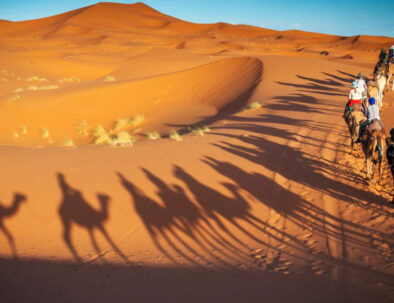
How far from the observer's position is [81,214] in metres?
6.65

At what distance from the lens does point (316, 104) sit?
16.2 m

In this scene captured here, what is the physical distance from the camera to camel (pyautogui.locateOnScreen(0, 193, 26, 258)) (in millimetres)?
5867

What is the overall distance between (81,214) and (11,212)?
1327 millimetres

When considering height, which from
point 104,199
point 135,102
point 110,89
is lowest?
point 104,199

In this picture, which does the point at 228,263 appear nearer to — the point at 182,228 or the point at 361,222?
the point at 182,228

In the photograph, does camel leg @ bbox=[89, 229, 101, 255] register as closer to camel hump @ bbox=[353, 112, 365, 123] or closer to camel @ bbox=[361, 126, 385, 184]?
camel @ bbox=[361, 126, 385, 184]

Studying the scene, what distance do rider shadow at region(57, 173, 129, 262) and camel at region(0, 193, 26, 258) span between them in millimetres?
805

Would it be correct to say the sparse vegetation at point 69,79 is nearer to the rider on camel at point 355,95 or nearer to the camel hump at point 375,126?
the rider on camel at point 355,95

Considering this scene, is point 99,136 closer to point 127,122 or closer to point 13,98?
point 127,122

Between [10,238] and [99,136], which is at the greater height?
[99,136]

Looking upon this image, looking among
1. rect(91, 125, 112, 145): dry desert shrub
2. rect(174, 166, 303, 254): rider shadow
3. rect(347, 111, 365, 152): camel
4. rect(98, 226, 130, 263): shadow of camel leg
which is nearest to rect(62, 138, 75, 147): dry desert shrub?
rect(91, 125, 112, 145): dry desert shrub

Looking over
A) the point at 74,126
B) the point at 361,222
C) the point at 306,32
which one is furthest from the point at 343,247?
the point at 306,32

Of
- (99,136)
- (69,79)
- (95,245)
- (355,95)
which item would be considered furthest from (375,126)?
(69,79)

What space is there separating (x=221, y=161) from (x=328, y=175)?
2.79 meters
